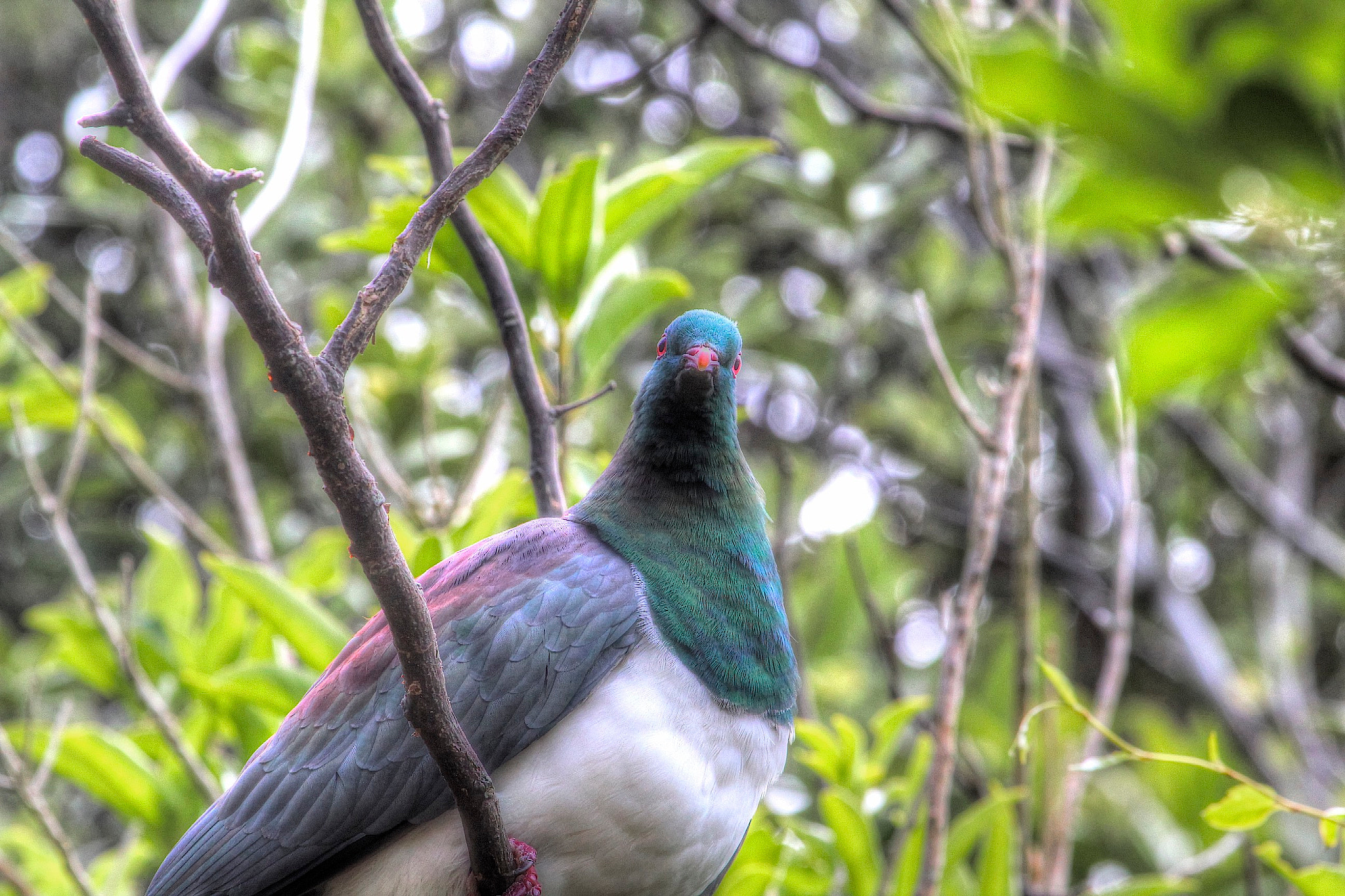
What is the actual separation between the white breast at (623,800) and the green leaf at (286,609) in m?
0.67

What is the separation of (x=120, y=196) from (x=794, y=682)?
12.6 ft

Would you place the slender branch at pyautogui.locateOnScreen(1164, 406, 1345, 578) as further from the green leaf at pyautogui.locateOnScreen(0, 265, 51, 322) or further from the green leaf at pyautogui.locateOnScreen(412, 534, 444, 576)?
the green leaf at pyautogui.locateOnScreen(0, 265, 51, 322)

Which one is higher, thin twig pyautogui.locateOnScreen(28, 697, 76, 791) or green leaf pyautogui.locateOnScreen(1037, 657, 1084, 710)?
thin twig pyautogui.locateOnScreen(28, 697, 76, 791)

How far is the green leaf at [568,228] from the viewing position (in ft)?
8.58

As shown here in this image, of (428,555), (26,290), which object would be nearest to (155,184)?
(428,555)

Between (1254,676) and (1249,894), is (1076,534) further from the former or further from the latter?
(1249,894)

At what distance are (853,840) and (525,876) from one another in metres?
1.01

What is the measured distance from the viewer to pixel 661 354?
2.46 m

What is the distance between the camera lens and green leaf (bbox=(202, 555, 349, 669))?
2.58 metres

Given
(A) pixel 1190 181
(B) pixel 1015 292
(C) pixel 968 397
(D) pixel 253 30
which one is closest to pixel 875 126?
(C) pixel 968 397

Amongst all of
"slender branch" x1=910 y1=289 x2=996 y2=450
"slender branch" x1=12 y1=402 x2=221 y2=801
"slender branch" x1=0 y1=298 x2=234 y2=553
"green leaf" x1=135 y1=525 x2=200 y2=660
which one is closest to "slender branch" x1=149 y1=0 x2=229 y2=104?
"slender branch" x1=0 y1=298 x2=234 y2=553

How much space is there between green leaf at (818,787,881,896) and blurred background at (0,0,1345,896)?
0.04ft

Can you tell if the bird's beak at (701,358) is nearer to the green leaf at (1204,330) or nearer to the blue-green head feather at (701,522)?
the blue-green head feather at (701,522)

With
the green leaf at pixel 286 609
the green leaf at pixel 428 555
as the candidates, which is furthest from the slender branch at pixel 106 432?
the green leaf at pixel 428 555
